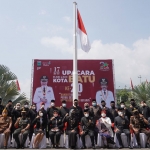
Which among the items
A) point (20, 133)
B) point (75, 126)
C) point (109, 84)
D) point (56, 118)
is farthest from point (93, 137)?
point (109, 84)

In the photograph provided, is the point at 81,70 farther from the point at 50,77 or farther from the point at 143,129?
the point at 143,129

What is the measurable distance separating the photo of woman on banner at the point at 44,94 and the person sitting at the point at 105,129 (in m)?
5.03

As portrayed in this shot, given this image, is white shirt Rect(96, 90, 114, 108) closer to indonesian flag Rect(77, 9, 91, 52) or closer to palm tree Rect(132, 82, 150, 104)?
palm tree Rect(132, 82, 150, 104)

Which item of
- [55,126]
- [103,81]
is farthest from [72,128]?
[103,81]

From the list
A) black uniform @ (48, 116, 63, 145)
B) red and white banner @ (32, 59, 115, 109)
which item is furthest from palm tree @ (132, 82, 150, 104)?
black uniform @ (48, 116, 63, 145)

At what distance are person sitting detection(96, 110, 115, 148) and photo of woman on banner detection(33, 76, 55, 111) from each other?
5.03m

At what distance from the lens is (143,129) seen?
786cm

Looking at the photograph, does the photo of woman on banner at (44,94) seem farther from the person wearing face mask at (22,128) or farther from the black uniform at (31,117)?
the person wearing face mask at (22,128)

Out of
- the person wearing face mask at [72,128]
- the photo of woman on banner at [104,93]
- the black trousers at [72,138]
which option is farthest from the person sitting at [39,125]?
the photo of woman on banner at [104,93]

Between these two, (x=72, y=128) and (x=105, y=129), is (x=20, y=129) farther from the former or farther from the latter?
(x=105, y=129)

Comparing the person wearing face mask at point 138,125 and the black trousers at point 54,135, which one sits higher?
the person wearing face mask at point 138,125

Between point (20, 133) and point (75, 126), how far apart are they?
1.93m

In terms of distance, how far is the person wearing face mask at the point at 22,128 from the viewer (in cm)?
752

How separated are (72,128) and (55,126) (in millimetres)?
628
